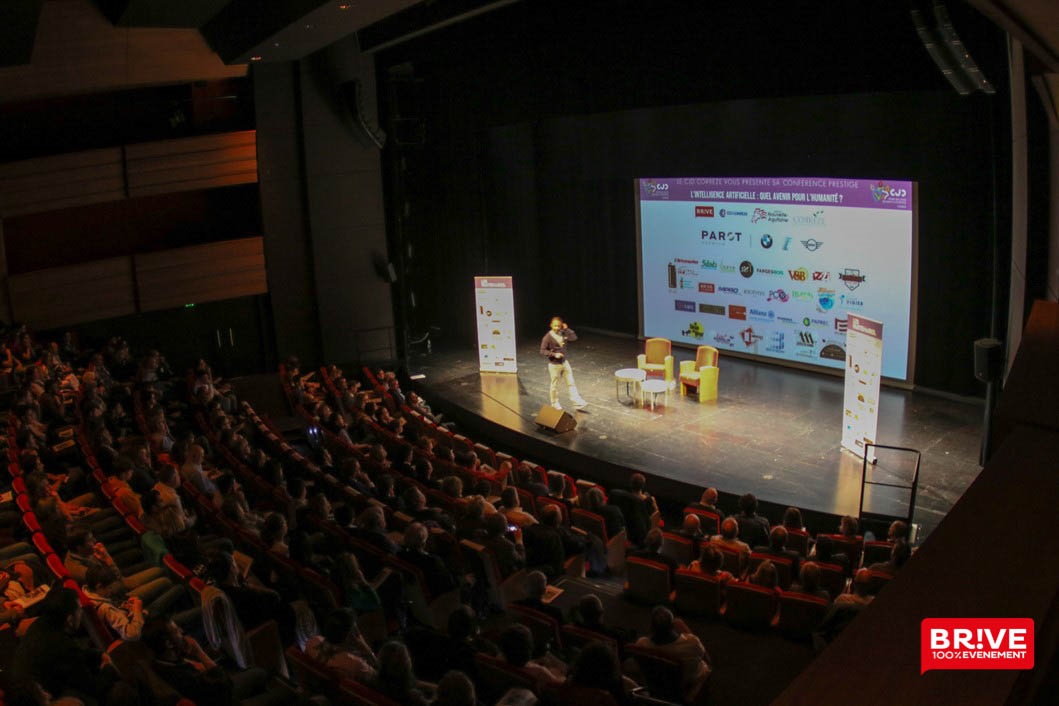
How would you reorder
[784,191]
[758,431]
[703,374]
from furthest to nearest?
[784,191]
[703,374]
[758,431]

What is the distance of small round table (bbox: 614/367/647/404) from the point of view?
11.5 meters

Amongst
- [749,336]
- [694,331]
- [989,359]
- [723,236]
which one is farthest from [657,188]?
[989,359]

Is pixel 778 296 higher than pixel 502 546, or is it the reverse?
pixel 778 296

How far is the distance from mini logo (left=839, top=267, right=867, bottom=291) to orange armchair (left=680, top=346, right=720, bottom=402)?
6.33 feet

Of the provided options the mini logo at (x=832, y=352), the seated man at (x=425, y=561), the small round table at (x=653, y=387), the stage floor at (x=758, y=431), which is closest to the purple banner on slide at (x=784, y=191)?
the mini logo at (x=832, y=352)

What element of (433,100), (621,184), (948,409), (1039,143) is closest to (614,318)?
(621,184)

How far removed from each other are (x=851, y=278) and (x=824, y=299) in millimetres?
517

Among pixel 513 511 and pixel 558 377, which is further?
pixel 558 377

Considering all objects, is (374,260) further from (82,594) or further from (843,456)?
(82,594)

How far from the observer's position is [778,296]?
12.6 metres

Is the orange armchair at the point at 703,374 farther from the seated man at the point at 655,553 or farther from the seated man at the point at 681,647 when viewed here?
the seated man at the point at 681,647

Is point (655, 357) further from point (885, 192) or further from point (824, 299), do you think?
point (885, 192)

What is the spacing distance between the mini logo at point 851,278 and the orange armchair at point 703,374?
6.33ft

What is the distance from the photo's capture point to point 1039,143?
7.79 meters
